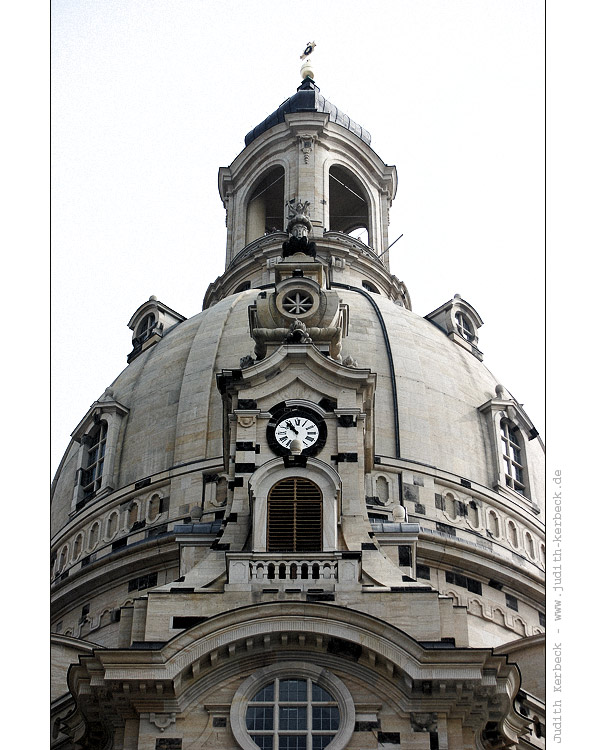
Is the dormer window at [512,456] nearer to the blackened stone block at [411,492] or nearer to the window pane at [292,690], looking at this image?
the blackened stone block at [411,492]

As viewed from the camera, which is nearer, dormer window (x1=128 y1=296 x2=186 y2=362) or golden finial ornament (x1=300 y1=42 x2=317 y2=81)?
dormer window (x1=128 y1=296 x2=186 y2=362)

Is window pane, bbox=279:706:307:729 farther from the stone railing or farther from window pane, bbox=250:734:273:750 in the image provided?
the stone railing

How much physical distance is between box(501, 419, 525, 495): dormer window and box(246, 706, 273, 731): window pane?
21.1 metres

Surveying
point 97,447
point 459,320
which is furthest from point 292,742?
point 459,320

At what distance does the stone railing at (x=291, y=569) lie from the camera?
3409 cm

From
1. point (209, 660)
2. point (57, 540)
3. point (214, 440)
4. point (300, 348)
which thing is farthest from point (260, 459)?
point (57, 540)

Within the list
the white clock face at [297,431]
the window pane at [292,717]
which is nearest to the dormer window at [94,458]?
the white clock face at [297,431]

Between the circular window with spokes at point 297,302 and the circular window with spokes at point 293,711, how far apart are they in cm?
1190

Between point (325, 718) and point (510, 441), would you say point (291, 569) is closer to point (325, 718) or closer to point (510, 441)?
point (325, 718)

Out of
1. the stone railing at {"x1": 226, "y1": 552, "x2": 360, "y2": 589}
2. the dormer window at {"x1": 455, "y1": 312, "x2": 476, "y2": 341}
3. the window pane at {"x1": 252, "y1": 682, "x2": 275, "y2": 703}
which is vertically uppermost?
the dormer window at {"x1": 455, "y1": 312, "x2": 476, "y2": 341}

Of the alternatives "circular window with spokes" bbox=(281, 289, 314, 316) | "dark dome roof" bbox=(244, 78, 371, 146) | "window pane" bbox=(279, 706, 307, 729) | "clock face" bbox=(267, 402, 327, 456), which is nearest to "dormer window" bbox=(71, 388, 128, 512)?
"circular window with spokes" bbox=(281, 289, 314, 316)

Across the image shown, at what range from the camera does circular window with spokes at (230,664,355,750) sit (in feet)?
103

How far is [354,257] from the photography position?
205 ft

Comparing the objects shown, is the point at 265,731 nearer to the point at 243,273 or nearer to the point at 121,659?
the point at 121,659
